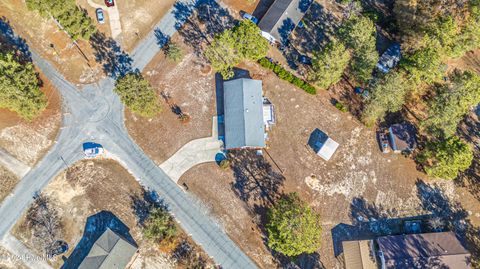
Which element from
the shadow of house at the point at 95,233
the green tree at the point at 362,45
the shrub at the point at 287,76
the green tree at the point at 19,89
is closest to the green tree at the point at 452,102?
the green tree at the point at 362,45

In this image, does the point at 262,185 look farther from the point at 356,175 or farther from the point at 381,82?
the point at 381,82

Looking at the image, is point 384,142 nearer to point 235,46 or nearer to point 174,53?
point 235,46

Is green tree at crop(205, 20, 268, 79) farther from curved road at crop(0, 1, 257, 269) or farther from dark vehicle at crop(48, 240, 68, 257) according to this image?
dark vehicle at crop(48, 240, 68, 257)

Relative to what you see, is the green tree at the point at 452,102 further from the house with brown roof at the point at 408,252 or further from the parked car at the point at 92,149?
the parked car at the point at 92,149

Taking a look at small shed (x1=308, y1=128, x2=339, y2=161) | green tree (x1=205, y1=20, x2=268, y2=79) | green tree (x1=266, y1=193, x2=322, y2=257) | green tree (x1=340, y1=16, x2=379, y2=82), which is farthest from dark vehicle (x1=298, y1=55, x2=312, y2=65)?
green tree (x1=266, y1=193, x2=322, y2=257)

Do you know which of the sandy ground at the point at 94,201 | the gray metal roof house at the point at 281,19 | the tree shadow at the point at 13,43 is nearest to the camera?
the sandy ground at the point at 94,201
